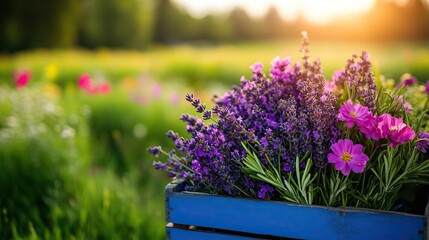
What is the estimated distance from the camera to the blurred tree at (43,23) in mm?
17078

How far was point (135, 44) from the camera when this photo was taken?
21766 millimetres

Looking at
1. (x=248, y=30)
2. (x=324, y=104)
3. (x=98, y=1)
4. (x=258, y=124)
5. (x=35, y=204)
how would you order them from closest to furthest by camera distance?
(x=324, y=104) → (x=258, y=124) → (x=35, y=204) → (x=98, y=1) → (x=248, y=30)

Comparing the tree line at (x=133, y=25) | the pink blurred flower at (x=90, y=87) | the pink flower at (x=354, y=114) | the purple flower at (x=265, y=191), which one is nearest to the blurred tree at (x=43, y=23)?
the tree line at (x=133, y=25)

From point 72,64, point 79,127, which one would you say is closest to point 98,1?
point 72,64

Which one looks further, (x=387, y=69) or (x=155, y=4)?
(x=155, y=4)

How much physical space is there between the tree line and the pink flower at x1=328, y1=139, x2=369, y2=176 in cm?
1600

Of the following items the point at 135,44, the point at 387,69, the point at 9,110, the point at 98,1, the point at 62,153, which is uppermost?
the point at 98,1

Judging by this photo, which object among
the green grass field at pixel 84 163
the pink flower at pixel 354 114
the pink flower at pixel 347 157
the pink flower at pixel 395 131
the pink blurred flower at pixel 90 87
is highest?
the pink blurred flower at pixel 90 87

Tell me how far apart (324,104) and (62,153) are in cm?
252

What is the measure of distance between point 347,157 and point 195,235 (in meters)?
0.56

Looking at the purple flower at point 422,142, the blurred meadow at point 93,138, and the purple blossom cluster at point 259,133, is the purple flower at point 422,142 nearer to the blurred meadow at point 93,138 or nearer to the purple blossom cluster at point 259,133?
the purple blossom cluster at point 259,133

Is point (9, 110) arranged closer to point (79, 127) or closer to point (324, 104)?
point (79, 127)

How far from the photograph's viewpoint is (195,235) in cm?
147

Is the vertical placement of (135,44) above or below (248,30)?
below
